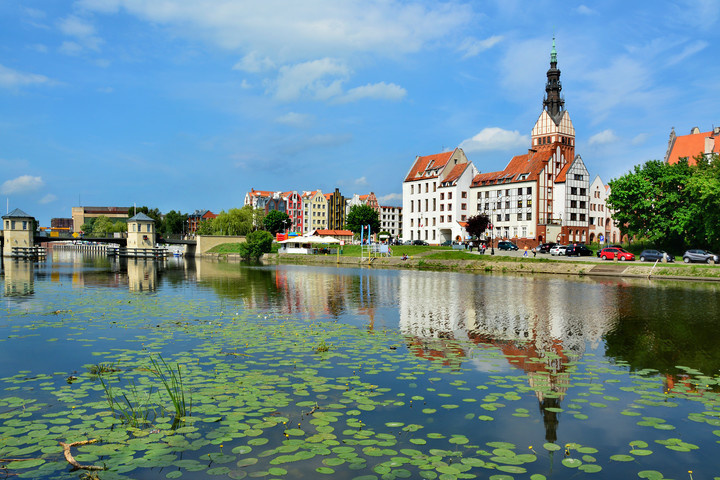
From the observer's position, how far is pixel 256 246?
3981 inches

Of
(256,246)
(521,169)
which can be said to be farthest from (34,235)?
(521,169)

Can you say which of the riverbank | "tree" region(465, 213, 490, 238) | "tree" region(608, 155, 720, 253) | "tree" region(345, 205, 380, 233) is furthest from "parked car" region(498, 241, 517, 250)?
"tree" region(345, 205, 380, 233)

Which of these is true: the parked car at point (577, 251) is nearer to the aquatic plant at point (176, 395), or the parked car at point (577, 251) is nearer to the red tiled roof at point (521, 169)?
the red tiled roof at point (521, 169)

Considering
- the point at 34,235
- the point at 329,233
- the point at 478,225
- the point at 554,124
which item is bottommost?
the point at 34,235

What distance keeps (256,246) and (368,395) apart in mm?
93679

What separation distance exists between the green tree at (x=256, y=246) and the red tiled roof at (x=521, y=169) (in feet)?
152

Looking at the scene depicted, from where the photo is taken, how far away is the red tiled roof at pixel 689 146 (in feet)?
308

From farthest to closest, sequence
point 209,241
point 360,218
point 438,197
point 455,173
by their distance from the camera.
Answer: point 360,218 < point 209,241 < point 438,197 < point 455,173

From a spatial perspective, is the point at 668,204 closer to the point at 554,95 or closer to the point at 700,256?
the point at 700,256

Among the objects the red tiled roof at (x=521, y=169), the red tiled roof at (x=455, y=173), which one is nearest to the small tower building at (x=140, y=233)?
the red tiled roof at (x=455, y=173)

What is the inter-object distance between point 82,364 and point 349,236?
13474 centimetres

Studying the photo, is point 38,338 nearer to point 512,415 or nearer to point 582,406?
point 512,415

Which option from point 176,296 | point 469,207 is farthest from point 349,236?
point 176,296

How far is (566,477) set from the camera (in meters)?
6.71
